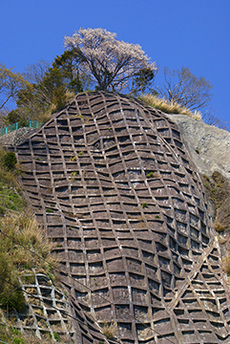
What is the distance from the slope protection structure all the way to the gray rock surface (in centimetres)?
119

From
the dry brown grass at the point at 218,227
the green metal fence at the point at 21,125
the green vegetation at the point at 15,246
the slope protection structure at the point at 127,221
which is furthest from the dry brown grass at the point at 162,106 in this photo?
the green vegetation at the point at 15,246

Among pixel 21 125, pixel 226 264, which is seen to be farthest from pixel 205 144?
pixel 21 125

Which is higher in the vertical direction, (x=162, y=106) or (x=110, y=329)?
(x=162, y=106)

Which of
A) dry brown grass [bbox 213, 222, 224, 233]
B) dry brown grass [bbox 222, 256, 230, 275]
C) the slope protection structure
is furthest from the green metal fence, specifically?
dry brown grass [bbox 222, 256, 230, 275]

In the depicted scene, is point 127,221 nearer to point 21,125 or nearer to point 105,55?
point 21,125

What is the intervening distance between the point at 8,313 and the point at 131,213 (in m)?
7.76

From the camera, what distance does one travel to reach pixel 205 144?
2277cm

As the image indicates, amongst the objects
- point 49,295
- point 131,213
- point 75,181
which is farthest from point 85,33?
point 49,295

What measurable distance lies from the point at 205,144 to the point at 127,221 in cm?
868

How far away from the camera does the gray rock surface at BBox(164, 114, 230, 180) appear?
845 inches

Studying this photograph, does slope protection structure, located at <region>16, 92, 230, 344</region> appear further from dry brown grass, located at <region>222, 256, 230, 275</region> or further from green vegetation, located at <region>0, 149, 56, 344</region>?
green vegetation, located at <region>0, 149, 56, 344</region>

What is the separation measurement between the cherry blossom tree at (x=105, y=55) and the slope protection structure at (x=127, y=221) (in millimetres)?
3743

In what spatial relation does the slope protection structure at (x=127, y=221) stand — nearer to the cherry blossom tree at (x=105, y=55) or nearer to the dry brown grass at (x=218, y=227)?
the dry brown grass at (x=218, y=227)

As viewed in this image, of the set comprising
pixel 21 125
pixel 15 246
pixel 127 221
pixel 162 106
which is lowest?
Answer: pixel 15 246
